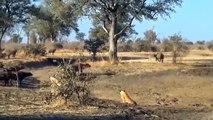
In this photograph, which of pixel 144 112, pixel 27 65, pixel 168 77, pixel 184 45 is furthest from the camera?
pixel 184 45

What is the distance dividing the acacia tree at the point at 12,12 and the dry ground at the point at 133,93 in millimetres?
9845

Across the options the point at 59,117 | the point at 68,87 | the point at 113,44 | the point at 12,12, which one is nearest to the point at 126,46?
the point at 12,12

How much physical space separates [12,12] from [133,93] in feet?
122

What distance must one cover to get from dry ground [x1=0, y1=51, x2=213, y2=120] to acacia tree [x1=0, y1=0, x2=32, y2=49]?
9845mm

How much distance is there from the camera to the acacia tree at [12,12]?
58.5 m

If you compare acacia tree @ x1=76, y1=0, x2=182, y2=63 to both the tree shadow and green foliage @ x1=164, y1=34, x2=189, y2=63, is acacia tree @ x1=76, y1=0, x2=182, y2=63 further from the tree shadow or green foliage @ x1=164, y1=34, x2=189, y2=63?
the tree shadow

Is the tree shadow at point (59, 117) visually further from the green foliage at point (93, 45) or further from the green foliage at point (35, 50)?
the green foliage at point (35, 50)

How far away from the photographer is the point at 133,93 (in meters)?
27.7

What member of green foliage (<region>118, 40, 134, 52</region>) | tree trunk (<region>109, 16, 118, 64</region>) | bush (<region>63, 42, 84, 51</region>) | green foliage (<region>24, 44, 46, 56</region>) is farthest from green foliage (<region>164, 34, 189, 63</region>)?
green foliage (<region>118, 40, 134, 52</region>)

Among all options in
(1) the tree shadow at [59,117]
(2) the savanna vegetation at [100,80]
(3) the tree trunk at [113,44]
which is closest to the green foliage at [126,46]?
(2) the savanna vegetation at [100,80]

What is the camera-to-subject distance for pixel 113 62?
47438 mm

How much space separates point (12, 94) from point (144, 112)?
235 inches

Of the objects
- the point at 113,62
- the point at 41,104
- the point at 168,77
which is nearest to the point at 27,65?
the point at 113,62

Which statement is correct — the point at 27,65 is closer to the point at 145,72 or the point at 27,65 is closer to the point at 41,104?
the point at 145,72
